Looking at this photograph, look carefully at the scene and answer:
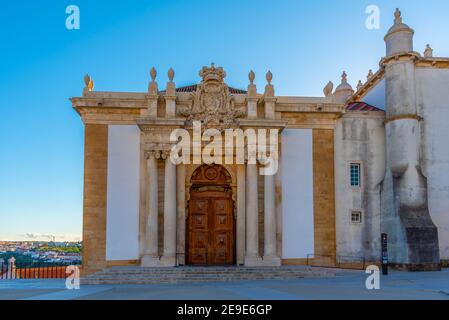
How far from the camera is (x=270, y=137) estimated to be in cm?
2162

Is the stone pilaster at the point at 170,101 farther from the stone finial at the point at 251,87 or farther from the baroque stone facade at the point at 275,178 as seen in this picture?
the stone finial at the point at 251,87

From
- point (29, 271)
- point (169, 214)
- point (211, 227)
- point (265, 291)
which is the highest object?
point (169, 214)

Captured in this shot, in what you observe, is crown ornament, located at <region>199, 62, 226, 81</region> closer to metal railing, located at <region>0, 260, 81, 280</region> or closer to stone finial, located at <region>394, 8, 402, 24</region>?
stone finial, located at <region>394, 8, 402, 24</region>

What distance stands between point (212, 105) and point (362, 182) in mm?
7667

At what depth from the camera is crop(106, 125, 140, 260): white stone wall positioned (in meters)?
21.3

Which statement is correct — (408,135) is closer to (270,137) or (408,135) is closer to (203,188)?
(270,137)

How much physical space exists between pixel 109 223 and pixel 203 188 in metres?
4.26

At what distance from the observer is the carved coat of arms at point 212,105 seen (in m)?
21.8

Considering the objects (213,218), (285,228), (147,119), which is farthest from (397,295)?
(147,119)

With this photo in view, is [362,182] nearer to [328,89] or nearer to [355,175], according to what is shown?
[355,175]

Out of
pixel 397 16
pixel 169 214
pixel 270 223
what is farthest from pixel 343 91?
pixel 169 214

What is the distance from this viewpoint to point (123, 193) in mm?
21562

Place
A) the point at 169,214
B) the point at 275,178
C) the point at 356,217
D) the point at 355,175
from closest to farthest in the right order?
1. the point at 169,214
2. the point at 275,178
3. the point at 356,217
4. the point at 355,175
